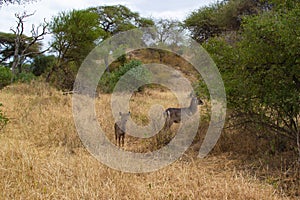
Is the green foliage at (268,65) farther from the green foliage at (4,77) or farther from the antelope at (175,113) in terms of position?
the green foliage at (4,77)

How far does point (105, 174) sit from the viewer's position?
12.4ft

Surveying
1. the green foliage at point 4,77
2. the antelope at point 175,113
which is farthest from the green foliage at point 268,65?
the green foliage at point 4,77

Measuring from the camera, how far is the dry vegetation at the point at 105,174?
3.24 metres

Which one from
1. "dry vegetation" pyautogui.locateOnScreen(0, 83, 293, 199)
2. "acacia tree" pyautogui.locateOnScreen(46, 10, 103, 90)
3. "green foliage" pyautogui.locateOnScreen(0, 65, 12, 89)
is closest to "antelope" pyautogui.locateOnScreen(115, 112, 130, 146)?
"dry vegetation" pyautogui.locateOnScreen(0, 83, 293, 199)

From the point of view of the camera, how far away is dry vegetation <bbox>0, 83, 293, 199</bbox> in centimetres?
324

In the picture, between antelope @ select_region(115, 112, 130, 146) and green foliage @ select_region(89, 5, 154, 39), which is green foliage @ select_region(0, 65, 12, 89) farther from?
green foliage @ select_region(89, 5, 154, 39)

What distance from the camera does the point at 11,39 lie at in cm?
2170

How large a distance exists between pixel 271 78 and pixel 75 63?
46.2 feet

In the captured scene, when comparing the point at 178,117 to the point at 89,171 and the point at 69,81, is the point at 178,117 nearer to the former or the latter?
the point at 89,171

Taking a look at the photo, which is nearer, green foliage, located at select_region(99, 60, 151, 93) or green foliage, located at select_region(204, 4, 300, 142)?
green foliage, located at select_region(204, 4, 300, 142)

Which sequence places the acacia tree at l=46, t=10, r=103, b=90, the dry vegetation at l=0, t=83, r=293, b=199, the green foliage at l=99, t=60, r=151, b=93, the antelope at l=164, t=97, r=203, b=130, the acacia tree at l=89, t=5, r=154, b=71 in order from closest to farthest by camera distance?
the dry vegetation at l=0, t=83, r=293, b=199 → the antelope at l=164, t=97, r=203, b=130 → the green foliage at l=99, t=60, r=151, b=93 → the acacia tree at l=46, t=10, r=103, b=90 → the acacia tree at l=89, t=5, r=154, b=71

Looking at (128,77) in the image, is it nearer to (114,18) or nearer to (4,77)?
(4,77)

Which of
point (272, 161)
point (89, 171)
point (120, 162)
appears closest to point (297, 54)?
point (272, 161)

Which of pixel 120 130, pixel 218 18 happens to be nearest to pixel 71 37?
pixel 218 18
